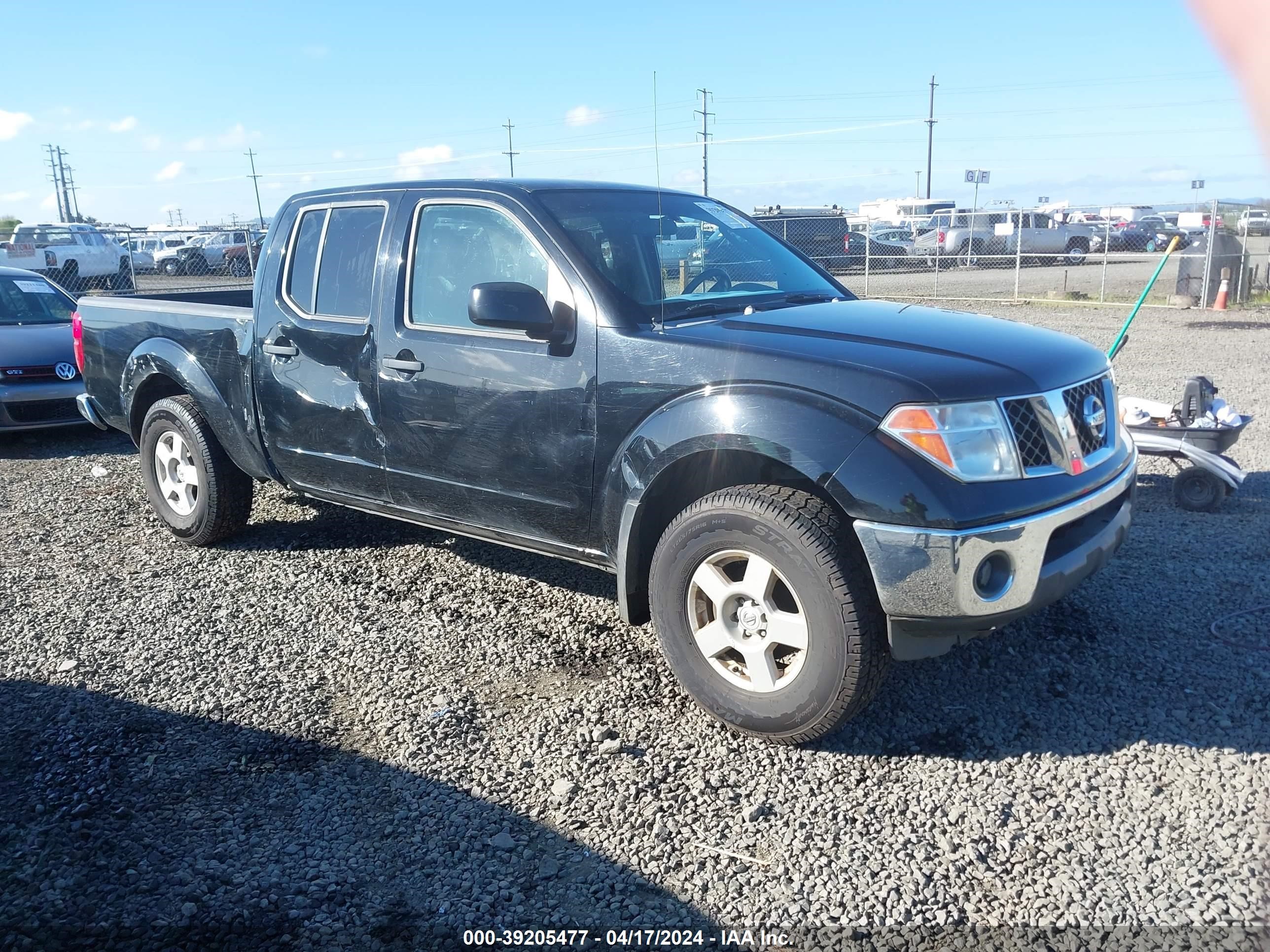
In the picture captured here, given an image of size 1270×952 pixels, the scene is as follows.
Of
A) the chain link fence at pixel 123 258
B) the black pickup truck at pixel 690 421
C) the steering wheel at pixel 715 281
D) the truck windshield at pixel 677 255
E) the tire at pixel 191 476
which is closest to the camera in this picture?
the black pickup truck at pixel 690 421

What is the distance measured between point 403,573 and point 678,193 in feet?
7.96

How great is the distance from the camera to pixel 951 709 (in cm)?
378

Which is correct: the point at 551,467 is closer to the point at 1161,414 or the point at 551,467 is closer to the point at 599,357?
the point at 599,357

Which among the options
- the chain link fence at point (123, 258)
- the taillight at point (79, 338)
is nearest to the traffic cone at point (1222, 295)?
the taillight at point (79, 338)

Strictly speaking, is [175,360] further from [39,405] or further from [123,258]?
[123,258]

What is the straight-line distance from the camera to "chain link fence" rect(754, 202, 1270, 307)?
1731 cm

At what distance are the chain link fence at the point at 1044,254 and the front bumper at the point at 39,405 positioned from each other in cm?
886

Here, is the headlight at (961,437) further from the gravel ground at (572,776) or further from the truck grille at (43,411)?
the truck grille at (43,411)

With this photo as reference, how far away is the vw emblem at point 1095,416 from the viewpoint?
11.9 feet

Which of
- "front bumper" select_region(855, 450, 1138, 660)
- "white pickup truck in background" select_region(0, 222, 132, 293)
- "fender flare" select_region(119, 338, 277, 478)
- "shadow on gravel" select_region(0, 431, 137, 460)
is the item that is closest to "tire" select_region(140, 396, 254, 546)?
"fender flare" select_region(119, 338, 277, 478)

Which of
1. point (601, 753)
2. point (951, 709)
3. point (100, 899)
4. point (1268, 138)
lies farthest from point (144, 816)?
point (1268, 138)

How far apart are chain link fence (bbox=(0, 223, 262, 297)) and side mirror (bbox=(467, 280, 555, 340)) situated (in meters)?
17.7

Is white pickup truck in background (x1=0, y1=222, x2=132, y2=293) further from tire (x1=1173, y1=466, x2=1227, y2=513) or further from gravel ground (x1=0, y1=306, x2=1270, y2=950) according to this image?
tire (x1=1173, y1=466, x2=1227, y2=513)

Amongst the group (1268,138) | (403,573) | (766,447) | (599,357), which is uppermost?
(1268,138)
